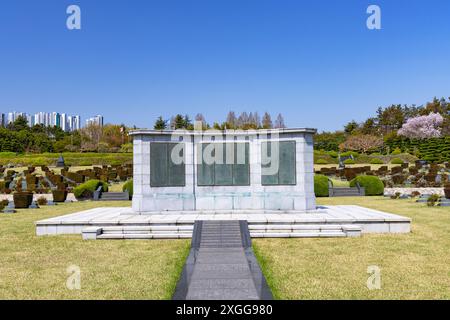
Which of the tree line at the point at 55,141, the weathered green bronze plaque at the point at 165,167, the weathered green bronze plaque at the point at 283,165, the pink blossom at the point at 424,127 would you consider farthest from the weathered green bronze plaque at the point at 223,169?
the pink blossom at the point at 424,127

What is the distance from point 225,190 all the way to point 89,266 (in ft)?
24.9

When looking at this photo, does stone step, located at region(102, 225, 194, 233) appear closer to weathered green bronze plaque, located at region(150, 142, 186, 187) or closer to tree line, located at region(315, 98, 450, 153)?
weathered green bronze plaque, located at region(150, 142, 186, 187)

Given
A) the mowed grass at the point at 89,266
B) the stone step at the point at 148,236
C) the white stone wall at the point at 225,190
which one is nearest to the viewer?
the mowed grass at the point at 89,266

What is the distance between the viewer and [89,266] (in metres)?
9.61

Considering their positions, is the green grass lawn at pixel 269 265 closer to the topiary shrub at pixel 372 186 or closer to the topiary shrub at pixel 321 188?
the topiary shrub at pixel 321 188

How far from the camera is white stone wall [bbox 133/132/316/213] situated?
1594cm

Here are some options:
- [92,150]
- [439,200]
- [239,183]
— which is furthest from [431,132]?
[239,183]

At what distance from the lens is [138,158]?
15938 millimetres

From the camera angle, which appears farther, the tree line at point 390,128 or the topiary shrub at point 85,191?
the tree line at point 390,128

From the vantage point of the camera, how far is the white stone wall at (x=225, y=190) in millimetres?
15938

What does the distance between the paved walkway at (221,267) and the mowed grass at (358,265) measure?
37 centimetres
